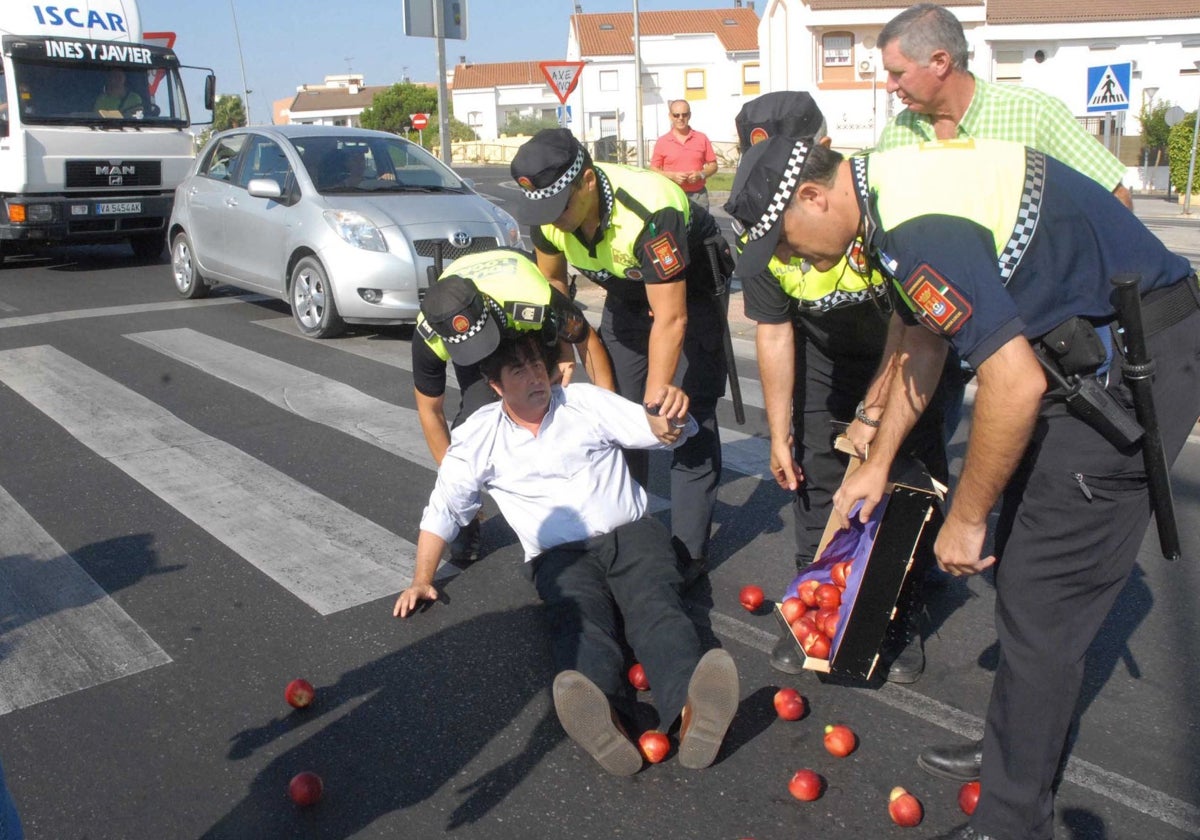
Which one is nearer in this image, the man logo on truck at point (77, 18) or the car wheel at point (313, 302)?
the car wheel at point (313, 302)

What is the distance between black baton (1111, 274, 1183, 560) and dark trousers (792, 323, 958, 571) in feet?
4.61

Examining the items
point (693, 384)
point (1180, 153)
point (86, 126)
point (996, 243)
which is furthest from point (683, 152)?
point (1180, 153)

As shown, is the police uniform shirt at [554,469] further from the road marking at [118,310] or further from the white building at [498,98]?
the white building at [498,98]

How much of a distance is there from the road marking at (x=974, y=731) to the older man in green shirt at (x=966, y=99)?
2228mm

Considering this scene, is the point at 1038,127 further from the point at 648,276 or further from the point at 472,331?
the point at 472,331

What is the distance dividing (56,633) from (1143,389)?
3811mm

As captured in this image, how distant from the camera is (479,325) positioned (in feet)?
12.5

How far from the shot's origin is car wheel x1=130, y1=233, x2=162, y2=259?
51.7ft

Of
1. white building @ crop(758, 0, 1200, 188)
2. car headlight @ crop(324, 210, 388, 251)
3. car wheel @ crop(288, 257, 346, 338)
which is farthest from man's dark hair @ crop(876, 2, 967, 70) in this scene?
white building @ crop(758, 0, 1200, 188)

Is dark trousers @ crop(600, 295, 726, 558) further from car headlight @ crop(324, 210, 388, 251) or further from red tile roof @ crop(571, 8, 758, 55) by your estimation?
red tile roof @ crop(571, 8, 758, 55)

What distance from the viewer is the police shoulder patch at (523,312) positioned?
3932 mm

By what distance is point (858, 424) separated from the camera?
12.2 feet

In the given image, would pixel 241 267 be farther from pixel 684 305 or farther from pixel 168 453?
pixel 684 305

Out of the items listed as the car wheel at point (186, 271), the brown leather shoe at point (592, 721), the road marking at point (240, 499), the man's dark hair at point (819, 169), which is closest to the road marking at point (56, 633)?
the road marking at point (240, 499)
